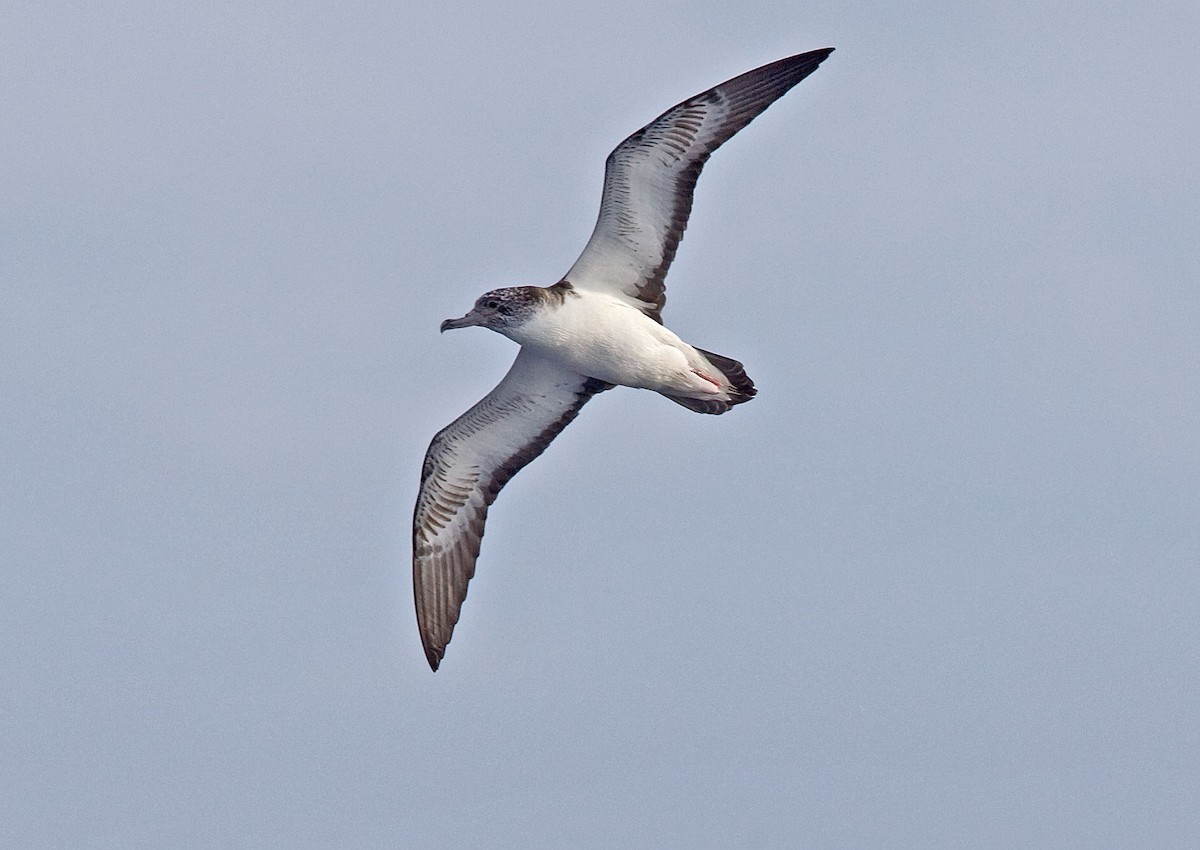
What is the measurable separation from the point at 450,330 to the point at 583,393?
6.76 ft

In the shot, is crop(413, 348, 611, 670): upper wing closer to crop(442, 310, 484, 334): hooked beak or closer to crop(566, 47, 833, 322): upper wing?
crop(442, 310, 484, 334): hooked beak

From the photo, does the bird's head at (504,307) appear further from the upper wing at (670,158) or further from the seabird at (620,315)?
the upper wing at (670,158)

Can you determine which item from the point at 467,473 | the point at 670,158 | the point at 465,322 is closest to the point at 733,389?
the point at 670,158

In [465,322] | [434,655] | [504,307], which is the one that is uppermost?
[504,307]

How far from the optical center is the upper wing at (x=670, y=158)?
70.3ft

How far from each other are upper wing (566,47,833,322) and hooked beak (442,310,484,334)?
1.51 m

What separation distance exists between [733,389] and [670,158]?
9.11 ft

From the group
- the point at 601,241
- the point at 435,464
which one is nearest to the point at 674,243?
the point at 601,241

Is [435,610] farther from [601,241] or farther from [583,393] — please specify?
[601,241]

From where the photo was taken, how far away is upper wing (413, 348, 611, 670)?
77.1 ft

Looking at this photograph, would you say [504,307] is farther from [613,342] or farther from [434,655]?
[434,655]

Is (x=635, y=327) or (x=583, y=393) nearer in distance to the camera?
(x=635, y=327)

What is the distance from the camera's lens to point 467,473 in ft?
78.9

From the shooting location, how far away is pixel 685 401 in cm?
2248
